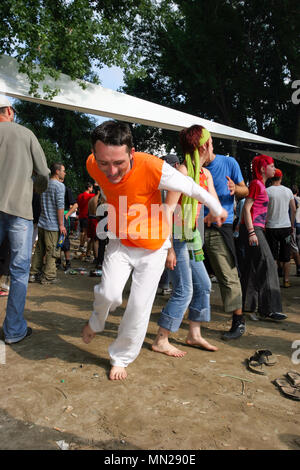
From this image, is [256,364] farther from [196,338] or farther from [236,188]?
[236,188]

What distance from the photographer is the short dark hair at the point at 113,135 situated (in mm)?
2531

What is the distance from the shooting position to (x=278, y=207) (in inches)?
249

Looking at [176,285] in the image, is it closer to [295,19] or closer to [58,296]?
[58,296]

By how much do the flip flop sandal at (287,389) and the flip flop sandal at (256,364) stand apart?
18 centimetres

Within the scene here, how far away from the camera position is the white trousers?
2.76m

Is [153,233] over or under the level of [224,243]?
over

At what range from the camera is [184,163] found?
3.35m

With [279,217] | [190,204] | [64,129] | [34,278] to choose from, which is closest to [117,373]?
[190,204]

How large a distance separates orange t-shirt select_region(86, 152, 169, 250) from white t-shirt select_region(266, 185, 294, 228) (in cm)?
392

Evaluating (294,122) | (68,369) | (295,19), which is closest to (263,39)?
(295,19)

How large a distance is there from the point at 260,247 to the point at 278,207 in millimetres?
1964

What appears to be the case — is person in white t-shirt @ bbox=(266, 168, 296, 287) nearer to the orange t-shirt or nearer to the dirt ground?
the dirt ground

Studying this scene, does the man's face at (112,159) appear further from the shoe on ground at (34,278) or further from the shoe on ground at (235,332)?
the shoe on ground at (34,278)

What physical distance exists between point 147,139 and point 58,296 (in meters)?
22.7
